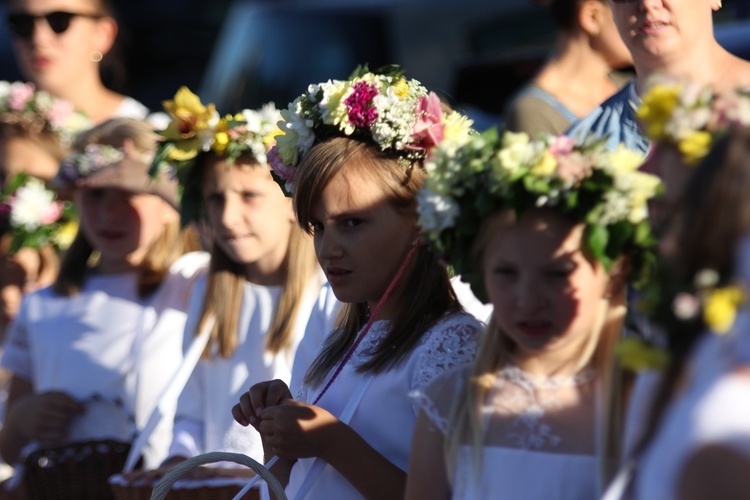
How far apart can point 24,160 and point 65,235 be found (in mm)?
577

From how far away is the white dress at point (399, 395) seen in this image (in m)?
3.15

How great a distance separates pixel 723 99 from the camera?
2.25 meters

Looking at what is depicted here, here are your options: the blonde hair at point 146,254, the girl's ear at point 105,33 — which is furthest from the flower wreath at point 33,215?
the girl's ear at point 105,33

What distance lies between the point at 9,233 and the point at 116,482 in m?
2.37

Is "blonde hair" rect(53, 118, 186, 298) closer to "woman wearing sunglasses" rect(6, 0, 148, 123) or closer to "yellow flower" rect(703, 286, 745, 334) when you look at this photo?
"woman wearing sunglasses" rect(6, 0, 148, 123)

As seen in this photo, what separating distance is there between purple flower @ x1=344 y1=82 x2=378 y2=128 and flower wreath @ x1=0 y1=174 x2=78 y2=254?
2.77 meters

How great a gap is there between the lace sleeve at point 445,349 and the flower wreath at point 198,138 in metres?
1.44

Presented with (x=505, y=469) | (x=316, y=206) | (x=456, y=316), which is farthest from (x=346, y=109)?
A: (x=505, y=469)

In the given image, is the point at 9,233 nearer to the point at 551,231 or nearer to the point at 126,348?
the point at 126,348

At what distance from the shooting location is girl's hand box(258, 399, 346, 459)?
3.10 m

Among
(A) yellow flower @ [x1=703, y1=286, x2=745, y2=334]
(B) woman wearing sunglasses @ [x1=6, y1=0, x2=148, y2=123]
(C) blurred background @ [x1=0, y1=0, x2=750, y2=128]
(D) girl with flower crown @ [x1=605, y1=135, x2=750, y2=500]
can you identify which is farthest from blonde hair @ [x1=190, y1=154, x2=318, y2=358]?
(C) blurred background @ [x1=0, y1=0, x2=750, y2=128]

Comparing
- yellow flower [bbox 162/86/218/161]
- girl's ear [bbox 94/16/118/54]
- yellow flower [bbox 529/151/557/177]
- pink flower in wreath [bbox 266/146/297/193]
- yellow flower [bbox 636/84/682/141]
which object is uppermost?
yellow flower [bbox 636/84/682/141]

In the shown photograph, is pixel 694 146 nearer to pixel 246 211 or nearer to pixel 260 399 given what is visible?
pixel 260 399

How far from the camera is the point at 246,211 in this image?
14.7ft
